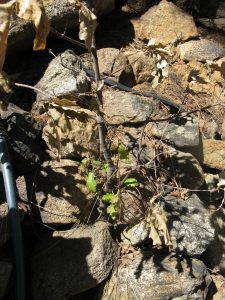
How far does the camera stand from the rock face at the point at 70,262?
2670 mm

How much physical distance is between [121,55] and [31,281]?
1756 millimetres

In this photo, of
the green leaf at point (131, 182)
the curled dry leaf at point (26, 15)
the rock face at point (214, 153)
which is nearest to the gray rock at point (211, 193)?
the rock face at point (214, 153)

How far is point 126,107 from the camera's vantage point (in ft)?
10.7

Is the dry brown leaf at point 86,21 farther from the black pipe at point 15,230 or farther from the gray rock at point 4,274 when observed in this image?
the gray rock at point 4,274

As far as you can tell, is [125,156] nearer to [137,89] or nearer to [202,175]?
[202,175]

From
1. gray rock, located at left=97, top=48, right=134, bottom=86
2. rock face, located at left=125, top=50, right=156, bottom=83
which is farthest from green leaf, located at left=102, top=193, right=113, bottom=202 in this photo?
rock face, located at left=125, top=50, right=156, bottom=83

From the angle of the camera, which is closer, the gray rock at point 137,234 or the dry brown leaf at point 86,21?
the dry brown leaf at point 86,21

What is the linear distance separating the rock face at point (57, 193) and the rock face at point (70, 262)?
0.10 m

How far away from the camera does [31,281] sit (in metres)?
2.72

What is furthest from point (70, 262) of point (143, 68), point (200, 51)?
point (200, 51)

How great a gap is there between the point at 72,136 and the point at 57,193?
35 centimetres

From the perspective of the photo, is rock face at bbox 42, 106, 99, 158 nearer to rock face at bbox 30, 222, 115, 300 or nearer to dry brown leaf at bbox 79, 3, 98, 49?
rock face at bbox 30, 222, 115, 300

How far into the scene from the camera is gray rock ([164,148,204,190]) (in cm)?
309

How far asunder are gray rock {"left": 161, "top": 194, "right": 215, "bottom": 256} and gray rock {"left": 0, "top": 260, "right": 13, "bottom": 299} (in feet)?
3.09
